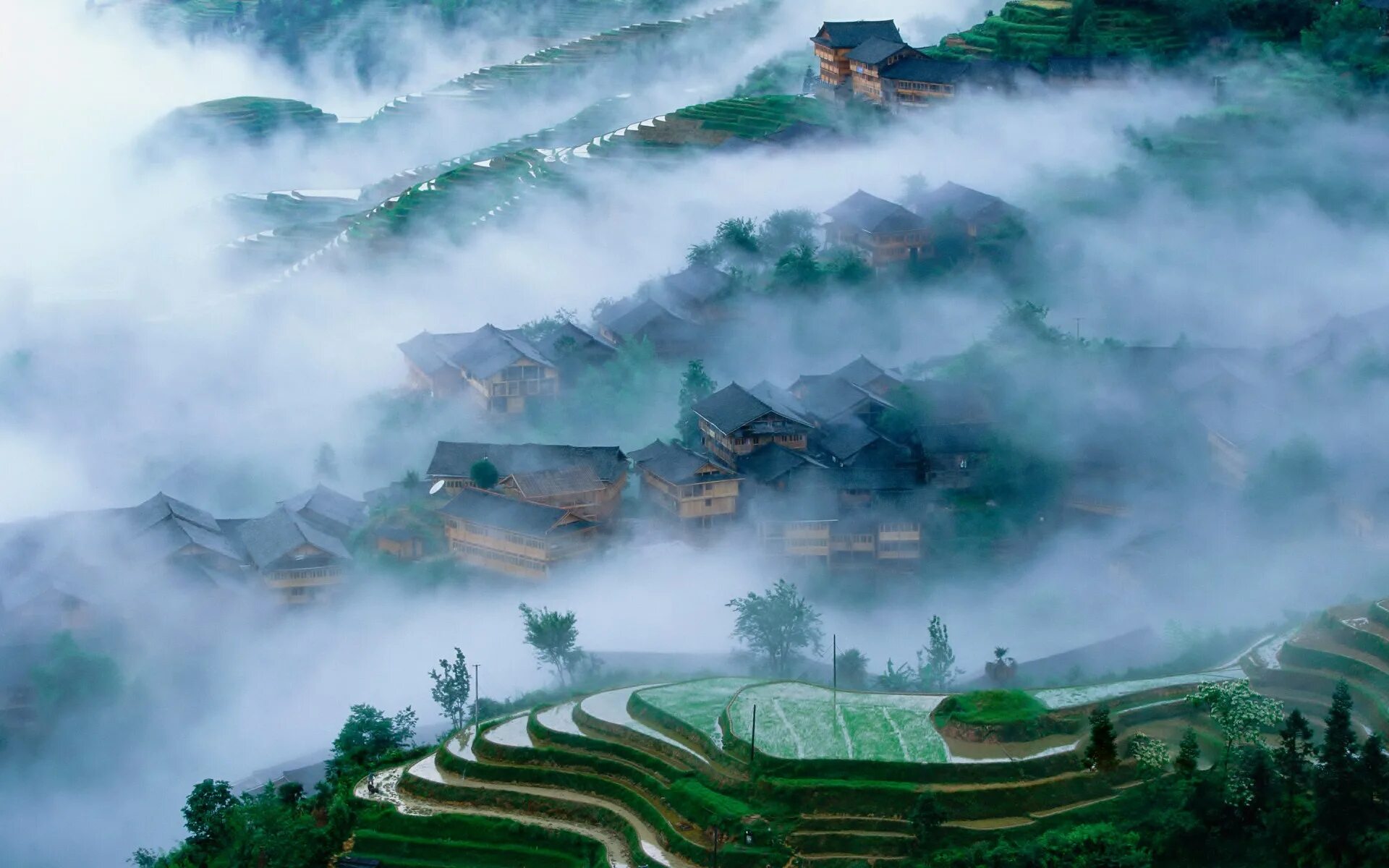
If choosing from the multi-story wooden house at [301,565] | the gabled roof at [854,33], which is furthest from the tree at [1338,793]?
the gabled roof at [854,33]

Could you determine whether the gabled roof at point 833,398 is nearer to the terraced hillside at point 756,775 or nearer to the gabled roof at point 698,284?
the gabled roof at point 698,284

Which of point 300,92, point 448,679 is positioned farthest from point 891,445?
point 300,92

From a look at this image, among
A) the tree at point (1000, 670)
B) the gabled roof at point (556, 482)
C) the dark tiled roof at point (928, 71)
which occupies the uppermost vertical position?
the dark tiled roof at point (928, 71)

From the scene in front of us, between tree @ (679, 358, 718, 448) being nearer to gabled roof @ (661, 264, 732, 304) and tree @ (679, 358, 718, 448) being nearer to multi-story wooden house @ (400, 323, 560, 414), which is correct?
gabled roof @ (661, 264, 732, 304)

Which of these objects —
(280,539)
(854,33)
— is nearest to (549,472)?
(280,539)

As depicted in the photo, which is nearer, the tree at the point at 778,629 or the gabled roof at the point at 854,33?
the tree at the point at 778,629
